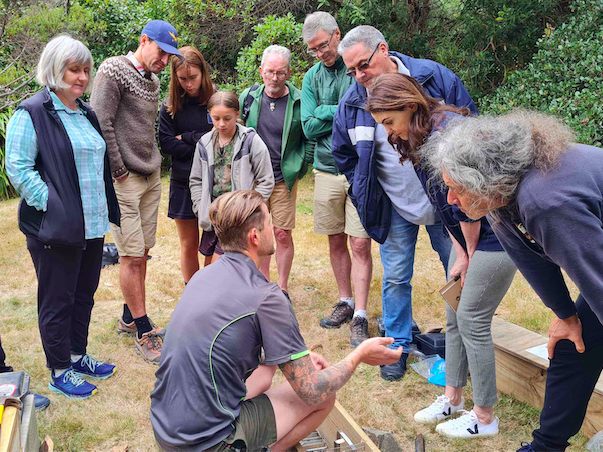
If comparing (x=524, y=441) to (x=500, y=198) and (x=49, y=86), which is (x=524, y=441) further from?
(x=49, y=86)

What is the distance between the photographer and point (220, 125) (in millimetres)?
3906

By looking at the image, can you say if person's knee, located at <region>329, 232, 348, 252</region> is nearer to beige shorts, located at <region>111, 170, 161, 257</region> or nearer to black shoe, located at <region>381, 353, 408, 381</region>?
black shoe, located at <region>381, 353, 408, 381</region>

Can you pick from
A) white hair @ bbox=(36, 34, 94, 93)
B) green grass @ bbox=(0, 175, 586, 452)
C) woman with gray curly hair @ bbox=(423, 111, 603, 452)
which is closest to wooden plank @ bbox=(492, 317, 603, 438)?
green grass @ bbox=(0, 175, 586, 452)

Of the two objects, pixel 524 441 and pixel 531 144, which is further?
pixel 524 441

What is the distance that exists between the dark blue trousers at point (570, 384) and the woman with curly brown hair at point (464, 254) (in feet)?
1.23

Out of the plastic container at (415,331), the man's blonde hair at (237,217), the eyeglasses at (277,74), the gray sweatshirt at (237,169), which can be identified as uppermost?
the eyeglasses at (277,74)

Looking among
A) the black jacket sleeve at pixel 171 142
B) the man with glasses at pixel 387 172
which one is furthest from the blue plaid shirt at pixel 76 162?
the man with glasses at pixel 387 172

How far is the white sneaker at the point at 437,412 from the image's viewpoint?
10.2ft

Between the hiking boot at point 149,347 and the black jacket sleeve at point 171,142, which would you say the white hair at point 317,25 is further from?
the hiking boot at point 149,347

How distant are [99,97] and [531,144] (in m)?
2.81

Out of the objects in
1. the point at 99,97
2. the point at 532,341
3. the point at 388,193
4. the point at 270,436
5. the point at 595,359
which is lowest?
the point at 532,341

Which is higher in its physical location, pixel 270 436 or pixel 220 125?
pixel 220 125

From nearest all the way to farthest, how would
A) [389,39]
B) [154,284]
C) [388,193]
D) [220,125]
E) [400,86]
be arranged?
[400,86]
[388,193]
[220,125]
[154,284]
[389,39]

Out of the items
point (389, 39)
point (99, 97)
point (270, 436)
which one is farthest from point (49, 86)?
point (389, 39)
